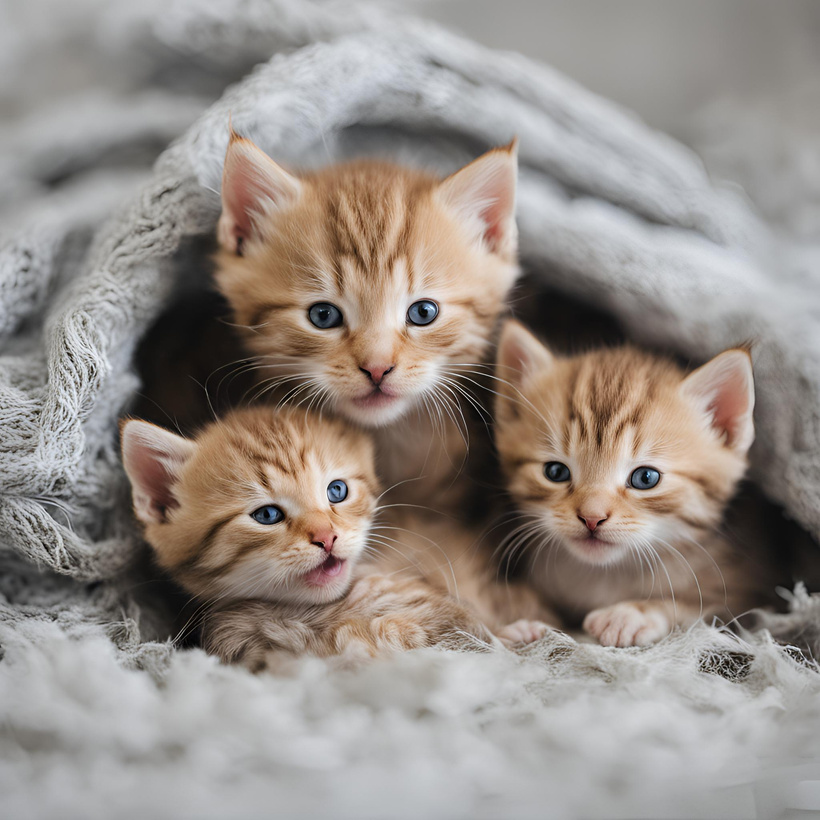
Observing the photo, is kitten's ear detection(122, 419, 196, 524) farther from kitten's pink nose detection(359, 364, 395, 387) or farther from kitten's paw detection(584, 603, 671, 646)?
kitten's paw detection(584, 603, 671, 646)

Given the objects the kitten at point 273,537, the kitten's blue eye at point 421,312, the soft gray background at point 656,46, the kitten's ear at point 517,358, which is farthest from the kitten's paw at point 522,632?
the soft gray background at point 656,46

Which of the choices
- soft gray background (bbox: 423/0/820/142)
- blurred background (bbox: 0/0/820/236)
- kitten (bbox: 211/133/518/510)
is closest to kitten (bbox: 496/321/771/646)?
kitten (bbox: 211/133/518/510)

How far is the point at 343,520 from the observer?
0.86m

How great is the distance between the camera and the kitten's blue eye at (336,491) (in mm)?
898

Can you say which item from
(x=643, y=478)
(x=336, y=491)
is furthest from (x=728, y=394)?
(x=336, y=491)

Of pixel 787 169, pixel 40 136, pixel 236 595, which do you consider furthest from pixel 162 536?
pixel 787 169

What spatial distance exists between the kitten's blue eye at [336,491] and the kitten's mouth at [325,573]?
0.27 feet

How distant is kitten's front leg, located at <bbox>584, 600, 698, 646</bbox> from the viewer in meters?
A: 0.86

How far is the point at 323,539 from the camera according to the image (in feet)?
2.70

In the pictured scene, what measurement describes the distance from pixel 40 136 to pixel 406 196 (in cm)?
72

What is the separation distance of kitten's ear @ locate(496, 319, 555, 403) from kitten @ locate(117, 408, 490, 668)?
248mm

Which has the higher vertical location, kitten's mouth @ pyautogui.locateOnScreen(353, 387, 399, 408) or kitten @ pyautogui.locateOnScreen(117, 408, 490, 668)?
kitten's mouth @ pyautogui.locateOnScreen(353, 387, 399, 408)

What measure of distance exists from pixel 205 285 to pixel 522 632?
0.66 metres

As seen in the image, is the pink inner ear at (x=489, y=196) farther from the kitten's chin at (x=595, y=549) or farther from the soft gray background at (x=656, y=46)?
the soft gray background at (x=656, y=46)
